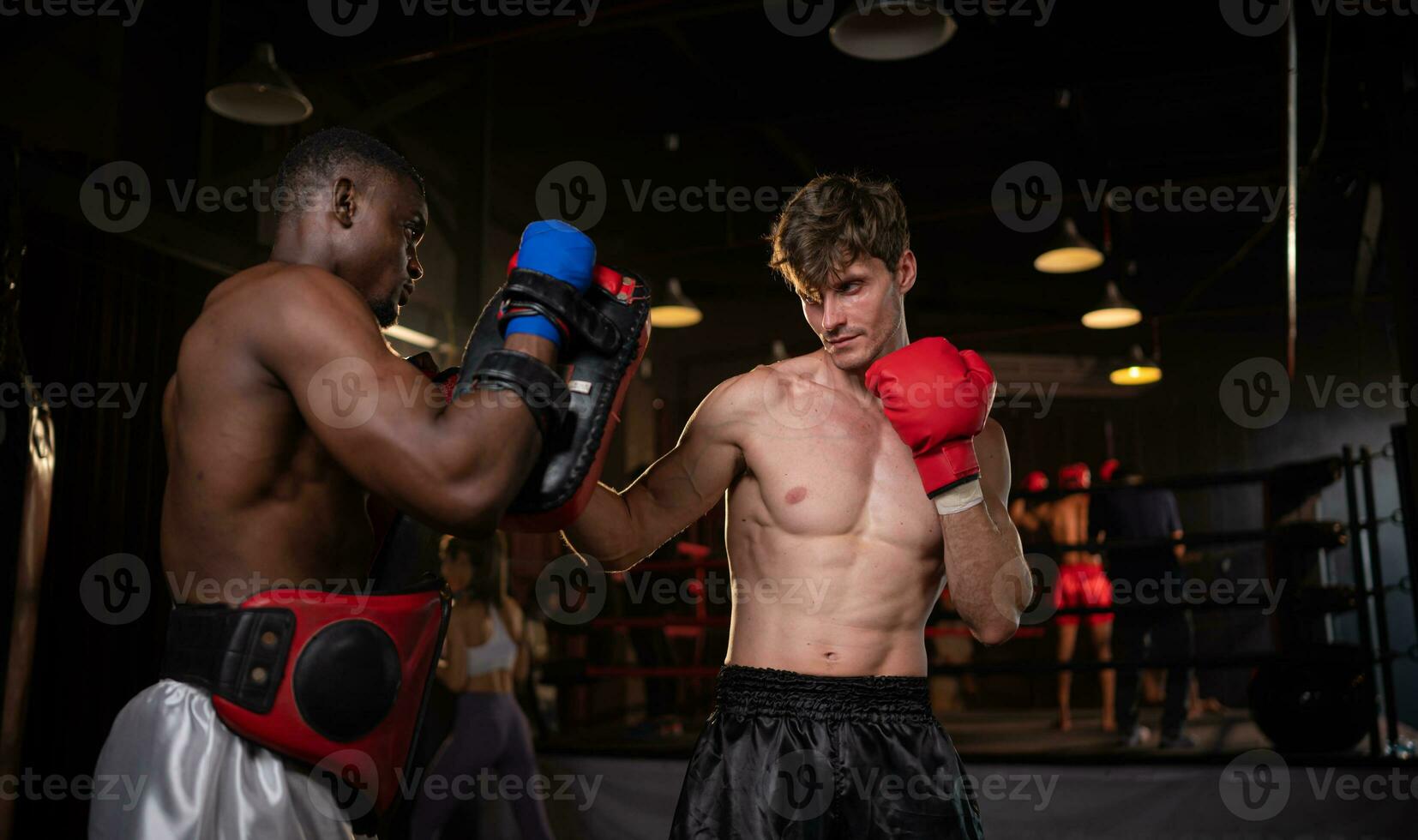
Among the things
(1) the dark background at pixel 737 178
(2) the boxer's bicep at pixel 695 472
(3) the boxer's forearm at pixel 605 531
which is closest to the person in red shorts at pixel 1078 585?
(1) the dark background at pixel 737 178

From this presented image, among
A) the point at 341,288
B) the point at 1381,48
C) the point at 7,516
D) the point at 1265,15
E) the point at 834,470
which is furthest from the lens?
the point at 1265,15

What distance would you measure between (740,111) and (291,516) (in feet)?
18.6

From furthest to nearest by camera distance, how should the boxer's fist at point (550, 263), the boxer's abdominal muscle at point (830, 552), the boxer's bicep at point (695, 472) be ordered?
the boxer's bicep at point (695, 472), the boxer's abdominal muscle at point (830, 552), the boxer's fist at point (550, 263)

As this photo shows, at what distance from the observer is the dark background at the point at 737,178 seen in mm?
4758

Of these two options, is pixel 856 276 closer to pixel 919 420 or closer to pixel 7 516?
pixel 919 420

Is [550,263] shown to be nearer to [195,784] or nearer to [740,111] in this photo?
[195,784]

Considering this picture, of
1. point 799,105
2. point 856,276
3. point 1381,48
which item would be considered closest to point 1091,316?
point 799,105

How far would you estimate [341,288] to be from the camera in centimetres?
143

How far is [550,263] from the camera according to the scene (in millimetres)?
1516

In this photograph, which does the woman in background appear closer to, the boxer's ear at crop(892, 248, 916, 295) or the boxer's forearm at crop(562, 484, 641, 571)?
the boxer's forearm at crop(562, 484, 641, 571)

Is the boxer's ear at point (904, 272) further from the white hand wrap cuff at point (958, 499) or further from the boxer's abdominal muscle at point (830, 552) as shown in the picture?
the white hand wrap cuff at point (958, 499)

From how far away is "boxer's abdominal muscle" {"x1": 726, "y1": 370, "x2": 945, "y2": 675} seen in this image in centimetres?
203

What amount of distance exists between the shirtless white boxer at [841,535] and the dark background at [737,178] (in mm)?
2938

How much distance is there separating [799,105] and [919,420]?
501cm
